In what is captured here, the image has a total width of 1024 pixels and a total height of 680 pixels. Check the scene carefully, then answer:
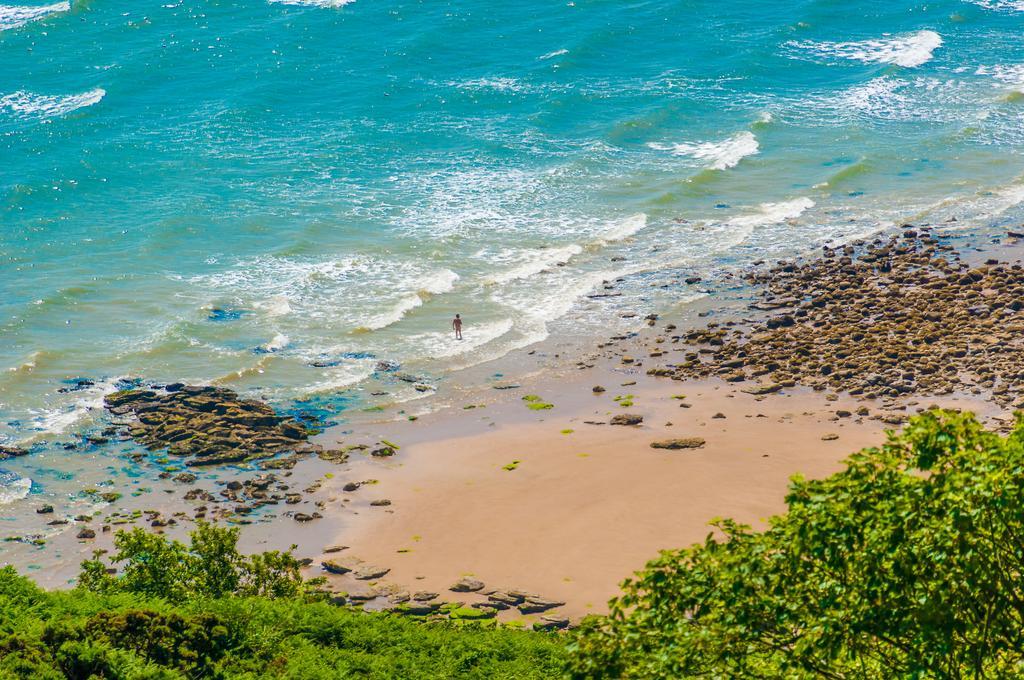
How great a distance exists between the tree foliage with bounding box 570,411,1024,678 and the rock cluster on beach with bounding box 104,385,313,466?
81.1 feet

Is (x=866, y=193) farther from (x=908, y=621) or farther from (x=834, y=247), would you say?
(x=908, y=621)

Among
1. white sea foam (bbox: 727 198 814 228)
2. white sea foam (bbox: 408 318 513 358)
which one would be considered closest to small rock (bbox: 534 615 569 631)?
white sea foam (bbox: 408 318 513 358)

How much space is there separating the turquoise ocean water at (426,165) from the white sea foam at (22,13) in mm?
446

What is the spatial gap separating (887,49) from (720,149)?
27.8 meters

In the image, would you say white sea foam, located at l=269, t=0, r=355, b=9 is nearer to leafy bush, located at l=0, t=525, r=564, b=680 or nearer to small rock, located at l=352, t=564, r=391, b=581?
small rock, located at l=352, t=564, r=391, b=581

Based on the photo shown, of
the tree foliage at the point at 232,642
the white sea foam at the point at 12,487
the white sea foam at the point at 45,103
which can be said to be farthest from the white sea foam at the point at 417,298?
the white sea foam at the point at 45,103

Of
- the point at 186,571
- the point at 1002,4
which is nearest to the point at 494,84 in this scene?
the point at 1002,4

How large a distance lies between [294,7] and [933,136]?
50.7 m

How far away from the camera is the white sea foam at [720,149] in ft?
224

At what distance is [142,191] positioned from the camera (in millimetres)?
64188

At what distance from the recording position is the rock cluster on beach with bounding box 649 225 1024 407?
128 feet

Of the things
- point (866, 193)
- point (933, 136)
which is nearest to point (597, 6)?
point (933, 136)

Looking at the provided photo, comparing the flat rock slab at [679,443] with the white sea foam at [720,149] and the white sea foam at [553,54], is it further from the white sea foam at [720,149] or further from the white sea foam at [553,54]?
the white sea foam at [553,54]

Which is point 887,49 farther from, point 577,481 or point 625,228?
point 577,481
